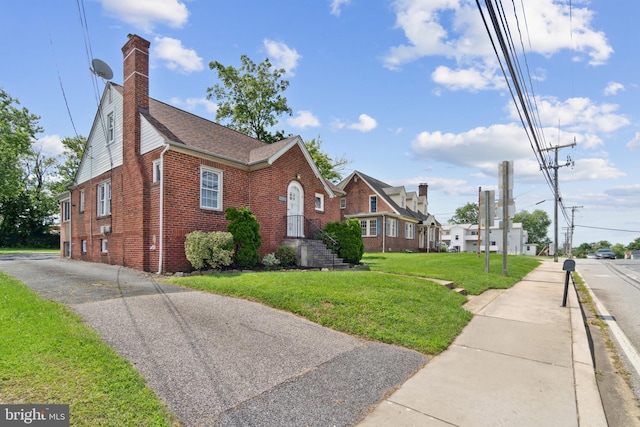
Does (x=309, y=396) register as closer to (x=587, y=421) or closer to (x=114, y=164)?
(x=587, y=421)

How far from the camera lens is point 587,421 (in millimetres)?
3182

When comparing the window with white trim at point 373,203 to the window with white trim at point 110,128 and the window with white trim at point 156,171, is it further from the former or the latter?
the window with white trim at point 156,171

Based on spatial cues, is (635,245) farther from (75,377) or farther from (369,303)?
(75,377)

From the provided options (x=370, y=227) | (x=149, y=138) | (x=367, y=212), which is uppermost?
(x=149, y=138)

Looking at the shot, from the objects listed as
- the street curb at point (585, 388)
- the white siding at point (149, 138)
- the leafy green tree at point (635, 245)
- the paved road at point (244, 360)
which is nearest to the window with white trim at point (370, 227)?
the white siding at point (149, 138)

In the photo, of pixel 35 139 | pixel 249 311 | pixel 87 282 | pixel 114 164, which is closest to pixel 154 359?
pixel 249 311

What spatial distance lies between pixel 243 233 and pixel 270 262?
187cm

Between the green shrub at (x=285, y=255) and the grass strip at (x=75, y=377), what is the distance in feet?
29.4

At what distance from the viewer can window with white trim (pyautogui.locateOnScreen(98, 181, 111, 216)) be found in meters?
14.7

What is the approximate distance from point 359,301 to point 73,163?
44086 millimetres

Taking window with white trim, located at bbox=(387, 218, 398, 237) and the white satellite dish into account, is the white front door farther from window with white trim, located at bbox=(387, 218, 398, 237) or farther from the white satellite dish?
window with white trim, located at bbox=(387, 218, 398, 237)

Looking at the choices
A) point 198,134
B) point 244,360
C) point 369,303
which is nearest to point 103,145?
point 198,134

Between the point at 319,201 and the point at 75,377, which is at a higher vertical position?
the point at 319,201

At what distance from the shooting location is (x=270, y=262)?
502 inches
